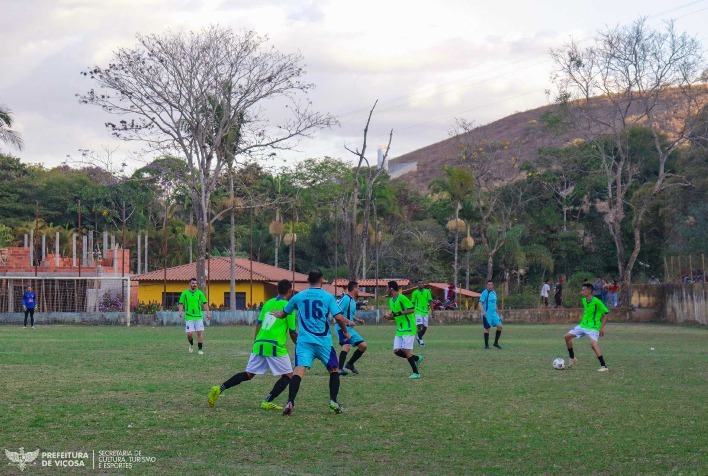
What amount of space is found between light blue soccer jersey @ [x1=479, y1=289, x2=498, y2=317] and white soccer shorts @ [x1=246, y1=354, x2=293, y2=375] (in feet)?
44.2

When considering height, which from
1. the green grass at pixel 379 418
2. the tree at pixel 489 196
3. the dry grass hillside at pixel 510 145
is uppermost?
the dry grass hillside at pixel 510 145

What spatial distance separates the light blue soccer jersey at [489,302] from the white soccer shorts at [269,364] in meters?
13.5

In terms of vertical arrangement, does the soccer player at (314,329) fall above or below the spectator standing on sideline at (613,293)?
below

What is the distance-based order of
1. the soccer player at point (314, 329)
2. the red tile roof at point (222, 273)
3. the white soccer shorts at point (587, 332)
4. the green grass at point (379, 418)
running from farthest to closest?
1. the red tile roof at point (222, 273)
2. the white soccer shorts at point (587, 332)
3. the soccer player at point (314, 329)
4. the green grass at point (379, 418)

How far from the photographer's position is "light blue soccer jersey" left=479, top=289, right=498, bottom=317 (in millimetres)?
25203

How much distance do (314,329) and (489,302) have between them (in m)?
13.8

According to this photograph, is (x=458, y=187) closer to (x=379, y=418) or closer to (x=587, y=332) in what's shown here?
(x=587, y=332)

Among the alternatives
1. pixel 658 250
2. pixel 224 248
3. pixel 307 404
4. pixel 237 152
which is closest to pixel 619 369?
pixel 307 404

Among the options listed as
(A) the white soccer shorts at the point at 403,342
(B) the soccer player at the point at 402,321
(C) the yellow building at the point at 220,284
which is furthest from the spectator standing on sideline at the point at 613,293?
(A) the white soccer shorts at the point at 403,342

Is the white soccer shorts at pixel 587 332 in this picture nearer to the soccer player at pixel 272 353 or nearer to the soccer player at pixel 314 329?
the soccer player at pixel 314 329

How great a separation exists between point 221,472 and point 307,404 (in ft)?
15.7

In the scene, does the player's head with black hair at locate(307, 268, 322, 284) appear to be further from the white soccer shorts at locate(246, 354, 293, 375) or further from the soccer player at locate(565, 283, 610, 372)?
the soccer player at locate(565, 283, 610, 372)

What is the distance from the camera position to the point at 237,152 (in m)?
49.8

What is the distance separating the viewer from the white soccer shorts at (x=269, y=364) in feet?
40.5
